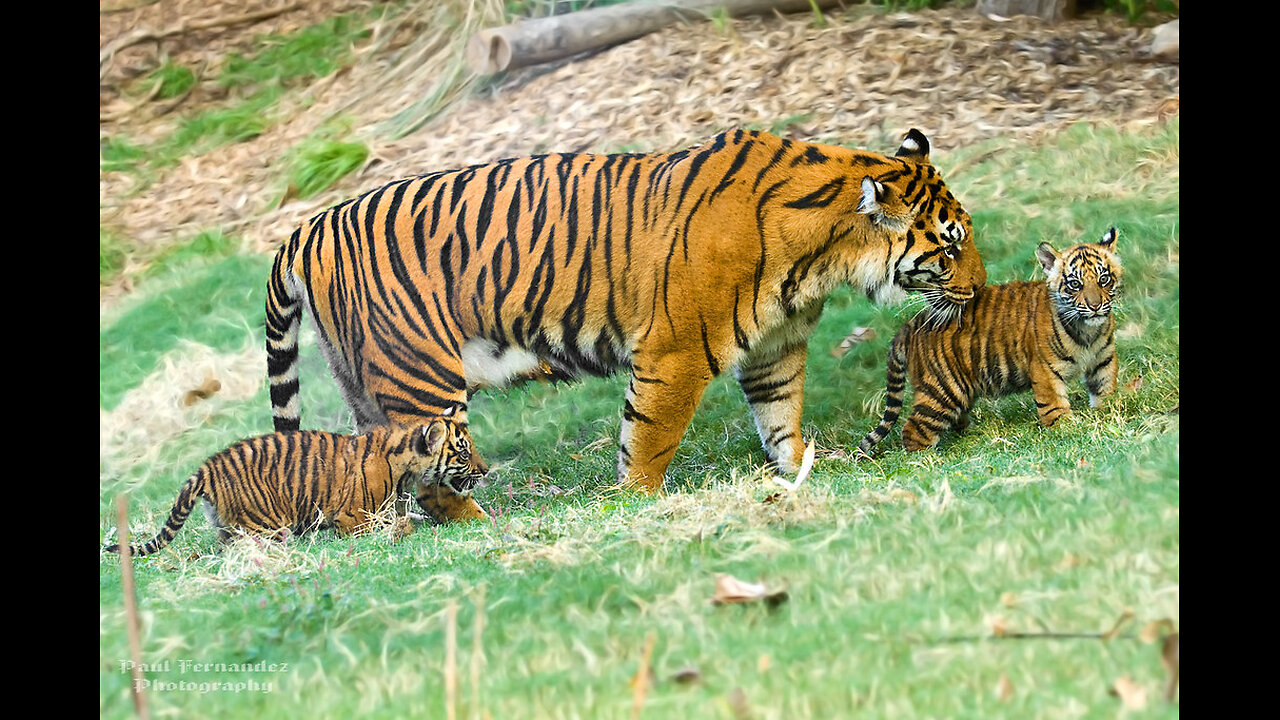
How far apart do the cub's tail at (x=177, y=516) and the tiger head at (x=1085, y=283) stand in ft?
14.1

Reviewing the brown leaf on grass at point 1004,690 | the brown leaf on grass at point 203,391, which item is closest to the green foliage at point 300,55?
the brown leaf on grass at point 203,391

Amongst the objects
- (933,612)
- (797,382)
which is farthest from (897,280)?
(933,612)

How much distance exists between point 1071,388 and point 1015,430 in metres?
0.77

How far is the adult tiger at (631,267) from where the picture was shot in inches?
252

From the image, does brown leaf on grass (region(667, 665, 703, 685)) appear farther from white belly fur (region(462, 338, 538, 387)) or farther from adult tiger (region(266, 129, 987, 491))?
white belly fur (region(462, 338, 538, 387))

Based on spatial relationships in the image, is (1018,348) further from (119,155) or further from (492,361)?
(119,155)

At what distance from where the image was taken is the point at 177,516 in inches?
258

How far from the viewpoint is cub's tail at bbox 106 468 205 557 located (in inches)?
258

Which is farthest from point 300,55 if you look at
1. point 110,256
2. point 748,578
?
point 748,578

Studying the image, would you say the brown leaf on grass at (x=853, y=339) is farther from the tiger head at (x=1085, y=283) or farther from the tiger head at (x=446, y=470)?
the tiger head at (x=446, y=470)

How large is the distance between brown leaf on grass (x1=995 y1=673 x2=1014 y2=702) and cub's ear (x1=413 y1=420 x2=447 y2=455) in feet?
12.6

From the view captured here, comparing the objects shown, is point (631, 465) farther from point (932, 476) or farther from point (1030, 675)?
point (1030, 675)

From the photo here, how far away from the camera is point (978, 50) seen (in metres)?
10.4
